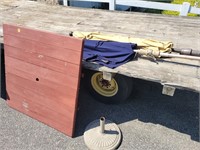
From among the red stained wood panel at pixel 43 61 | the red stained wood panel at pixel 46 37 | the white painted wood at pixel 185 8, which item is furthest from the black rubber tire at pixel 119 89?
the white painted wood at pixel 185 8

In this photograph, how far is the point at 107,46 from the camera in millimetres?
4195

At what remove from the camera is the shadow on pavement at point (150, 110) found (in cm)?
433

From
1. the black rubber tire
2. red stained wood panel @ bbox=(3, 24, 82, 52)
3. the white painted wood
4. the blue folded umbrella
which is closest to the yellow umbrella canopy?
the blue folded umbrella

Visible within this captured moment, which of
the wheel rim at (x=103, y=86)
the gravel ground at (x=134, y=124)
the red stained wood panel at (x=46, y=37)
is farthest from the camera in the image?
the wheel rim at (x=103, y=86)

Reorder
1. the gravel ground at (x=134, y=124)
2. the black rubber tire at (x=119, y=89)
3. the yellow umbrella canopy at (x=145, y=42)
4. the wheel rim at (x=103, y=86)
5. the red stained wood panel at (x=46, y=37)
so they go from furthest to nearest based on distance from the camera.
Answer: the wheel rim at (x=103, y=86) < the black rubber tire at (x=119, y=89) < the yellow umbrella canopy at (x=145, y=42) < the gravel ground at (x=134, y=124) < the red stained wood panel at (x=46, y=37)

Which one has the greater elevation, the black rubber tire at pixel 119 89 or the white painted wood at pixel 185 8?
the white painted wood at pixel 185 8

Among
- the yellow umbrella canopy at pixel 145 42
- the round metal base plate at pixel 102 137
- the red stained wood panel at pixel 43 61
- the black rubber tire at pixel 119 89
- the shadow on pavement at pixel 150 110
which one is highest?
the yellow umbrella canopy at pixel 145 42

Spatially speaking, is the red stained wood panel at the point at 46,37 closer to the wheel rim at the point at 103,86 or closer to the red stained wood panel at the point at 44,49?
the red stained wood panel at the point at 44,49

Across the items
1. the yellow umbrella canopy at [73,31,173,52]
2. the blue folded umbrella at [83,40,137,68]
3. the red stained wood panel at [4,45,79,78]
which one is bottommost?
the red stained wood panel at [4,45,79,78]

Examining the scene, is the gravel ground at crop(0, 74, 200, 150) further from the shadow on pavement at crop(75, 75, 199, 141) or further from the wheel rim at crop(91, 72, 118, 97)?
the wheel rim at crop(91, 72, 118, 97)

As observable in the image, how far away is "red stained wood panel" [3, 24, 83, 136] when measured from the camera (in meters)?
3.81

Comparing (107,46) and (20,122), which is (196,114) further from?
(20,122)

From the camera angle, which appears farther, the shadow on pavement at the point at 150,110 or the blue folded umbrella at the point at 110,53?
the shadow on pavement at the point at 150,110

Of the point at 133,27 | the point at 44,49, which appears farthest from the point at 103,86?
the point at 133,27
